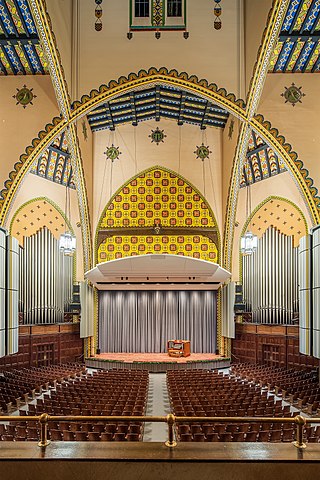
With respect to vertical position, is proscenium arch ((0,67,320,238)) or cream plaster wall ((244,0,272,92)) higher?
cream plaster wall ((244,0,272,92))

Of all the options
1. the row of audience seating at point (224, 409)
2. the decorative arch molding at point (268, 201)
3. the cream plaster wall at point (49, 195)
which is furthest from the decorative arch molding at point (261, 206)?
the row of audience seating at point (224, 409)

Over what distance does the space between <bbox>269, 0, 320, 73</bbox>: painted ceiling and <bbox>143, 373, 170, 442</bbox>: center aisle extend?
10372 millimetres

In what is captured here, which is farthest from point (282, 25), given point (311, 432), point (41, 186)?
point (41, 186)

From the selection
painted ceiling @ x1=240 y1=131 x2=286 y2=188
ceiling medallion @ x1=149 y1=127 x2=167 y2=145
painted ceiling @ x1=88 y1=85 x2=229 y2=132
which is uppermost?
painted ceiling @ x1=88 y1=85 x2=229 y2=132

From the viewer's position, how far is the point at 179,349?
2214cm

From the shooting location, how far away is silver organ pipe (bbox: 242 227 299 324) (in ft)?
67.9

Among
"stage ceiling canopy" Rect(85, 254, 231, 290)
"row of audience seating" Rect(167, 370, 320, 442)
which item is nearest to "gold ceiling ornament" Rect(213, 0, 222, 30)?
"stage ceiling canopy" Rect(85, 254, 231, 290)

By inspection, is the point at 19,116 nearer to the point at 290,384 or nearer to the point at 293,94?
the point at 293,94

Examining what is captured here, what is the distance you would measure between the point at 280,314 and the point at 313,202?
28.1 feet

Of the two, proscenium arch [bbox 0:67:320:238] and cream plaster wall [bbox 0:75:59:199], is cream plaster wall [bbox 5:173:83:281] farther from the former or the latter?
proscenium arch [bbox 0:67:320:238]

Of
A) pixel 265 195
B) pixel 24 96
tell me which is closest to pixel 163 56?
pixel 24 96

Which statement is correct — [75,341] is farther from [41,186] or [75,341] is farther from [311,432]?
[311,432]

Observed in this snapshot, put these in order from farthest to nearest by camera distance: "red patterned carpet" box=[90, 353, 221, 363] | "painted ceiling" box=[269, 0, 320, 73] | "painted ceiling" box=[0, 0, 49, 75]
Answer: "red patterned carpet" box=[90, 353, 221, 363]
"painted ceiling" box=[0, 0, 49, 75]
"painted ceiling" box=[269, 0, 320, 73]

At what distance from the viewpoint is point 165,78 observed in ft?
48.3
